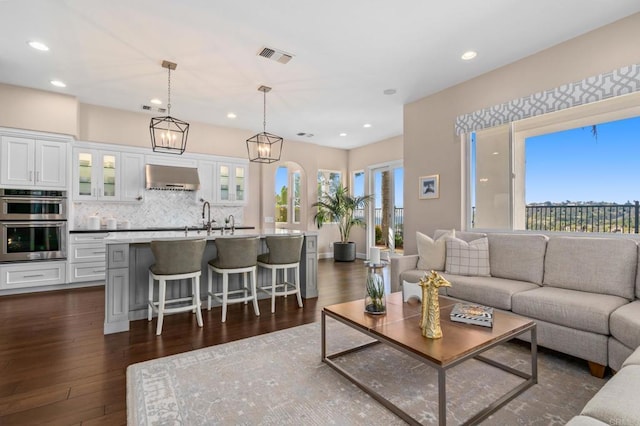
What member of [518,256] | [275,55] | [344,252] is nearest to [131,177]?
[275,55]

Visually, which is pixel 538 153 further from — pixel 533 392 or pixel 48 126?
pixel 48 126

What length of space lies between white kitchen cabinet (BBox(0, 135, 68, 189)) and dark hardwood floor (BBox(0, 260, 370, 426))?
170cm

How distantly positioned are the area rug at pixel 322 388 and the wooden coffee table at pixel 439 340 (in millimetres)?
57

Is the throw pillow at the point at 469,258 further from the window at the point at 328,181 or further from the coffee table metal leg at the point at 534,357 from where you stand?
the window at the point at 328,181

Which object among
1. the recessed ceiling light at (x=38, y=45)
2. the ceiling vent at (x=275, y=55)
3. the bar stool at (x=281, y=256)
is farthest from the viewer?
the bar stool at (x=281, y=256)

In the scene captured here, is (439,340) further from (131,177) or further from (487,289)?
(131,177)

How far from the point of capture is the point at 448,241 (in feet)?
12.1

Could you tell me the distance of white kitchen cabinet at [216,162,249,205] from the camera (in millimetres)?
6590

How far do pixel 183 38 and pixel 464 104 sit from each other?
12.0 ft

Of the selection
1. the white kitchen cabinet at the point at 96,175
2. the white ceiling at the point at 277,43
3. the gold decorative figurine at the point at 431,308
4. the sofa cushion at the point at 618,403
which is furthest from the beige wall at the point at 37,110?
the sofa cushion at the point at 618,403

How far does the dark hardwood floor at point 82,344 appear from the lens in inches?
77.5

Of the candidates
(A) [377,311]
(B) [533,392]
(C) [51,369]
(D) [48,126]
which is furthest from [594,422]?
(D) [48,126]

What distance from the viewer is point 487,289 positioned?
2.96m

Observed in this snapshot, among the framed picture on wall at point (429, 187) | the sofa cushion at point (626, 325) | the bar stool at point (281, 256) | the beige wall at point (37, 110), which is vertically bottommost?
the sofa cushion at point (626, 325)
